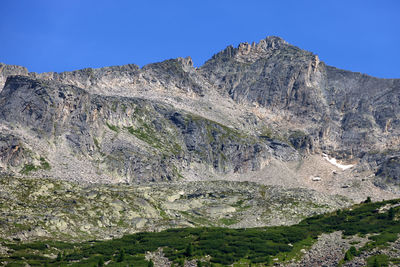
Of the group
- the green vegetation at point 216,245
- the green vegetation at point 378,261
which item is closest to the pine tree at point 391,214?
the green vegetation at point 216,245

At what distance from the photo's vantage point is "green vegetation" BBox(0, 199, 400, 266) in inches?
4459

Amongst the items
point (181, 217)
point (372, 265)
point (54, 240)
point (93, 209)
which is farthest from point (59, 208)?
point (372, 265)

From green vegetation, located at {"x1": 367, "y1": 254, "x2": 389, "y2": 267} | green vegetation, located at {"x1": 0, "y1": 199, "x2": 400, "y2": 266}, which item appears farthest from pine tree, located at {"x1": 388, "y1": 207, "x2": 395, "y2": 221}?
green vegetation, located at {"x1": 367, "y1": 254, "x2": 389, "y2": 267}

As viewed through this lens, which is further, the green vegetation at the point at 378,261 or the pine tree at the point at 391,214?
the pine tree at the point at 391,214

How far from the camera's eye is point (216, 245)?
124m

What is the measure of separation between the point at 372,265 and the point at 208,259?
34.8 metres

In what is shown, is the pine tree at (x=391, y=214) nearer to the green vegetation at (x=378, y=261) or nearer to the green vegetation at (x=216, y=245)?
the green vegetation at (x=216, y=245)

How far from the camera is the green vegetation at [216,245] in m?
113

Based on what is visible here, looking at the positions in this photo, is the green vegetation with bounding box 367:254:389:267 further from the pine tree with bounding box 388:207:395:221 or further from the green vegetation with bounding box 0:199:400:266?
the pine tree with bounding box 388:207:395:221

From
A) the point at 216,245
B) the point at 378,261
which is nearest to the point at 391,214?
the point at 378,261

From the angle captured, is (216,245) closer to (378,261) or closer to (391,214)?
(378,261)

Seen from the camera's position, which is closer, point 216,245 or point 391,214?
point 216,245

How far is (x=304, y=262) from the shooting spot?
104 metres

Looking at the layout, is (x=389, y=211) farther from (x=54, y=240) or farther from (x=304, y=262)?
(x=54, y=240)
